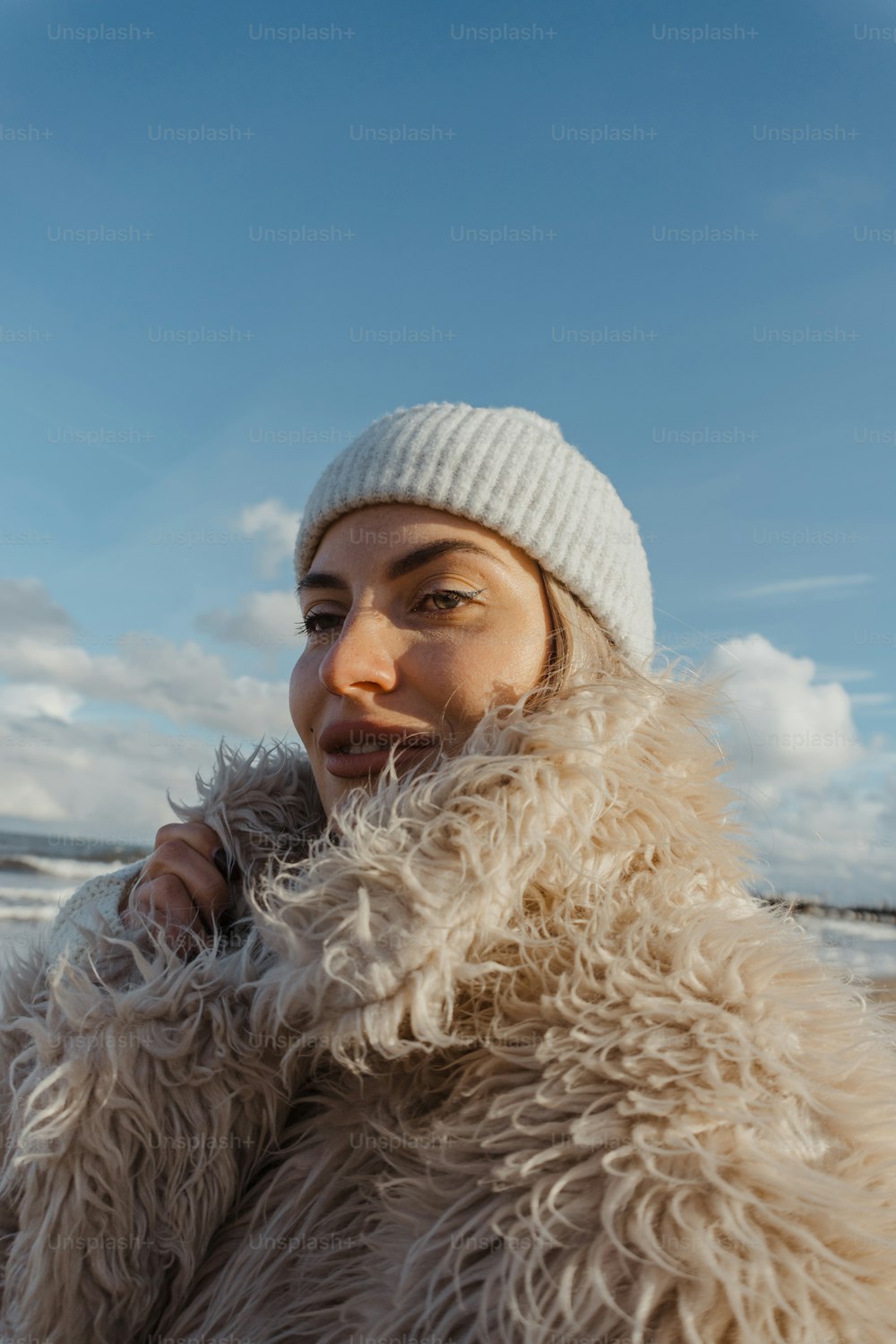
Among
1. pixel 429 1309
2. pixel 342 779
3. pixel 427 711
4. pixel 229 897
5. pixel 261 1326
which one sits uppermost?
pixel 427 711

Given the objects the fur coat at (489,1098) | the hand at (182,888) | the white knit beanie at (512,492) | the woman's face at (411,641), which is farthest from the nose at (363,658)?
the hand at (182,888)

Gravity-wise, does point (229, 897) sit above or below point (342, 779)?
below

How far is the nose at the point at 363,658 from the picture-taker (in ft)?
5.28

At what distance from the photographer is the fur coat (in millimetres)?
962

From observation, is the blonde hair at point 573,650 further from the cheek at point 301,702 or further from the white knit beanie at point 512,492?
the cheek at point 301,702

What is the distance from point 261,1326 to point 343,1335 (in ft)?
0.52

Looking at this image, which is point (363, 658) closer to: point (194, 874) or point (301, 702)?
point (301, 702)

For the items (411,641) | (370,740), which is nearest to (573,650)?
(411,641)

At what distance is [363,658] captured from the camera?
64.0 inches

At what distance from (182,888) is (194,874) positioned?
0.04 m

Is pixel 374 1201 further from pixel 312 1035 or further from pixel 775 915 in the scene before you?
pixel 775 915

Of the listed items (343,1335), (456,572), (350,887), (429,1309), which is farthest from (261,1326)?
(456,572)

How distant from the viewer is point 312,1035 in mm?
1215

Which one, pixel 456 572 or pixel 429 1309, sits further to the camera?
pixel 456 572
